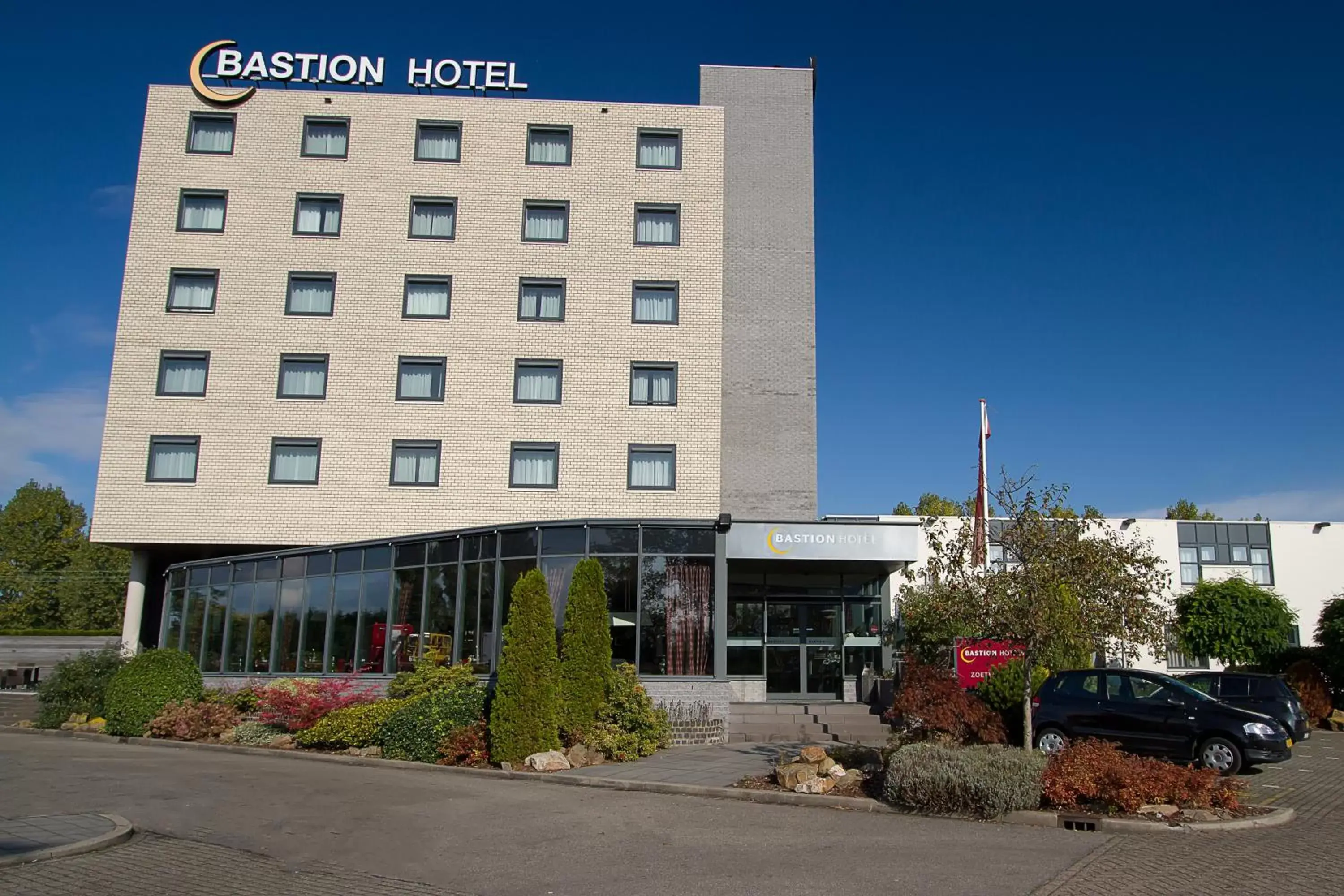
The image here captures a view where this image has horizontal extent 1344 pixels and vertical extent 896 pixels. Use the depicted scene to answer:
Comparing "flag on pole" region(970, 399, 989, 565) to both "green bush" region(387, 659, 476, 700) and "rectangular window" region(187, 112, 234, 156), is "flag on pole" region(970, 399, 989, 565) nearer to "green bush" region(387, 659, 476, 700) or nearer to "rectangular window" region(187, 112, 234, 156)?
"green bush" region(387, 659, 476, 700)

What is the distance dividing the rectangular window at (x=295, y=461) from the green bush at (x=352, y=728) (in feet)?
37.1

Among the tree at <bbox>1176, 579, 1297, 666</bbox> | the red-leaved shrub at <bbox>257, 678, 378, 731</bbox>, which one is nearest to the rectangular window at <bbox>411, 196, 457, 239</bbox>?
the red-leaved shrub at <bbox>257, 678, 378, 731</bbox>

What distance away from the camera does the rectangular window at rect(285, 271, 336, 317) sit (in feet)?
104

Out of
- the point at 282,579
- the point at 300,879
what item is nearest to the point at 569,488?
the point at 282,579

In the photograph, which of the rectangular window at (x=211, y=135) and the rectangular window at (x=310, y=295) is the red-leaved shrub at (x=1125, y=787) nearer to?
the rectangular window at (x=310, y=295)

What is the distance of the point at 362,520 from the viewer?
30062 mm

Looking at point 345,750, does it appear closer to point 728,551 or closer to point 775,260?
point 728,551

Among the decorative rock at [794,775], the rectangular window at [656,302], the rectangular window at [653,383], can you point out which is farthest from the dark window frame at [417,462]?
the decorative rock at [794,775]

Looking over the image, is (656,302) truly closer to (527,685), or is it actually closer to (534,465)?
(534,465)

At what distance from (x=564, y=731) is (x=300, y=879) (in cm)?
910

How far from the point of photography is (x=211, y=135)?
3281 cm

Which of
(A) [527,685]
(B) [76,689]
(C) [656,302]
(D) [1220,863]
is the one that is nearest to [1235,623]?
(C) [656,302]

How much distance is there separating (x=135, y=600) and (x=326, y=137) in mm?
15121

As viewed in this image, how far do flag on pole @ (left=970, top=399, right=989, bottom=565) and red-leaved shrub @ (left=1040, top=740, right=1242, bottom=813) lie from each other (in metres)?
3.74
